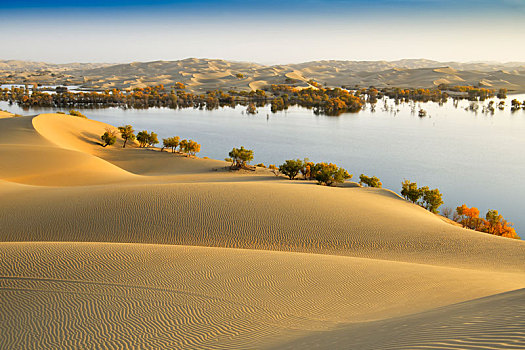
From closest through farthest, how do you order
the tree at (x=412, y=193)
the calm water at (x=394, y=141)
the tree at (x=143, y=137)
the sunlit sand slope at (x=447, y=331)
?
the sunlit sand slope at (x=447, y=331) < the tree at (x=412, y=193) < the calm water at (x=394, y=141) < the tree at (x=143, y=137)

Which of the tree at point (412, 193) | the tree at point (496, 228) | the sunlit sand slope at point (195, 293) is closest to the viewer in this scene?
the sunlit sand slope at point (195, 293)

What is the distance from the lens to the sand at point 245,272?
555 cm

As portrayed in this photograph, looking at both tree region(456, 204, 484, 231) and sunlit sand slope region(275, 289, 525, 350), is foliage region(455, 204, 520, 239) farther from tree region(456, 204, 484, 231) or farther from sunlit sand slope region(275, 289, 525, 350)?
sunlit sand slope region(275, 289, 525, 350)

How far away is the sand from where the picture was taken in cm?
555

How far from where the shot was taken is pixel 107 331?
229 inches

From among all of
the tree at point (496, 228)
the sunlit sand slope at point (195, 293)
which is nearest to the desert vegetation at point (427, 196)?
the tree at point (496, 228)

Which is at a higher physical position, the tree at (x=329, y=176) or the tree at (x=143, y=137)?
the tree at (x=143, y=137)

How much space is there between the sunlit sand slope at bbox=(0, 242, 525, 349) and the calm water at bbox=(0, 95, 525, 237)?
13543 millimetres

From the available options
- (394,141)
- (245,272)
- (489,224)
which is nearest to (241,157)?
(489,224)

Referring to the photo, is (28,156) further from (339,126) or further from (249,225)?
(339,126)

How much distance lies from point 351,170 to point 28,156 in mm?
22444

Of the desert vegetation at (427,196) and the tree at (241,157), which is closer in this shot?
the desert vegetation at (427,196)

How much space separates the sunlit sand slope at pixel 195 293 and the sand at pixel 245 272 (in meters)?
0.04

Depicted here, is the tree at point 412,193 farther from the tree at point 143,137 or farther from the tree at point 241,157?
the tree at point 143,137
